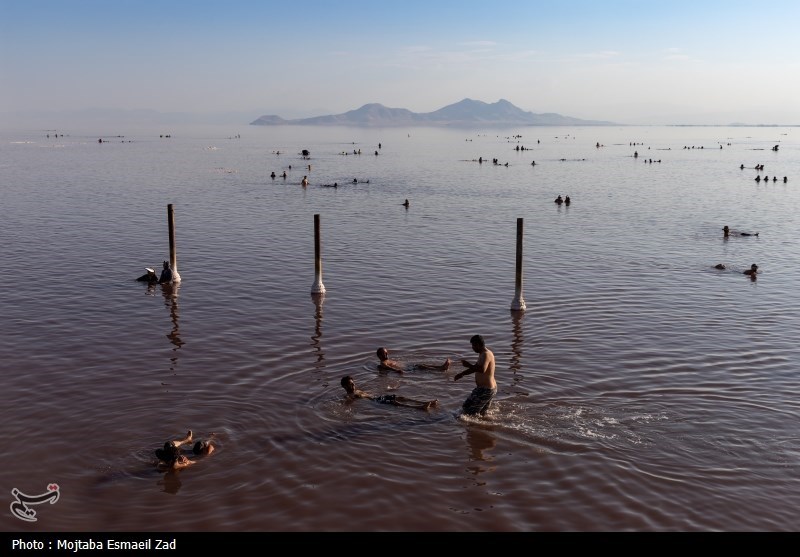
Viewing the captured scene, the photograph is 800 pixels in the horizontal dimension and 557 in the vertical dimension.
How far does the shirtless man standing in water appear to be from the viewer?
16797mm

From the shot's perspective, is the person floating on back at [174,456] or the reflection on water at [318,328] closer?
the person floating on back at [174,456]

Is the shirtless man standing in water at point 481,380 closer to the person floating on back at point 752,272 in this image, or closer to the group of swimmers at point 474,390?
the group of swimmers at point 474,390

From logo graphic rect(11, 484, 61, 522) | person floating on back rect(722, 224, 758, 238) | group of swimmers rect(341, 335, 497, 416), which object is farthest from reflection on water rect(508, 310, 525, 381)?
person floating on back rect(722, 224, 758, 238)

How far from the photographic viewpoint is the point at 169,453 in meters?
14.7

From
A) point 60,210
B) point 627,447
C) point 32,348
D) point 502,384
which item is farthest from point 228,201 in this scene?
point 627,447

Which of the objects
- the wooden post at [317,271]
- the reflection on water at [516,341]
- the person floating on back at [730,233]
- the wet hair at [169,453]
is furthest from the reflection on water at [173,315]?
the person floating on back at [730,233]

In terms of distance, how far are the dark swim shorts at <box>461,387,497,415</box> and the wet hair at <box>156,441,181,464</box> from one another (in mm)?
6602

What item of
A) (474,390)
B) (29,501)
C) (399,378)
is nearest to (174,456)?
(29,501)

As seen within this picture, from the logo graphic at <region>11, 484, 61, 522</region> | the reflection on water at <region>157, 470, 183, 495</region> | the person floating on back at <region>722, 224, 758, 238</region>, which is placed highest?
the person floating on back at <region>722, 224, 758, 238</region>

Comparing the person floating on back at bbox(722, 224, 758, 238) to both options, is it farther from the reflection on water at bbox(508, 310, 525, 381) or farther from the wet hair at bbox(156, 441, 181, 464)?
the wet hair at bbox(156, 441, 181, 464)

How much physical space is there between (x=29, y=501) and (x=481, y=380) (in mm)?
9600

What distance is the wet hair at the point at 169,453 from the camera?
14.7m

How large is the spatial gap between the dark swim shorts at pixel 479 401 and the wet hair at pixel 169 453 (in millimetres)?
6602
